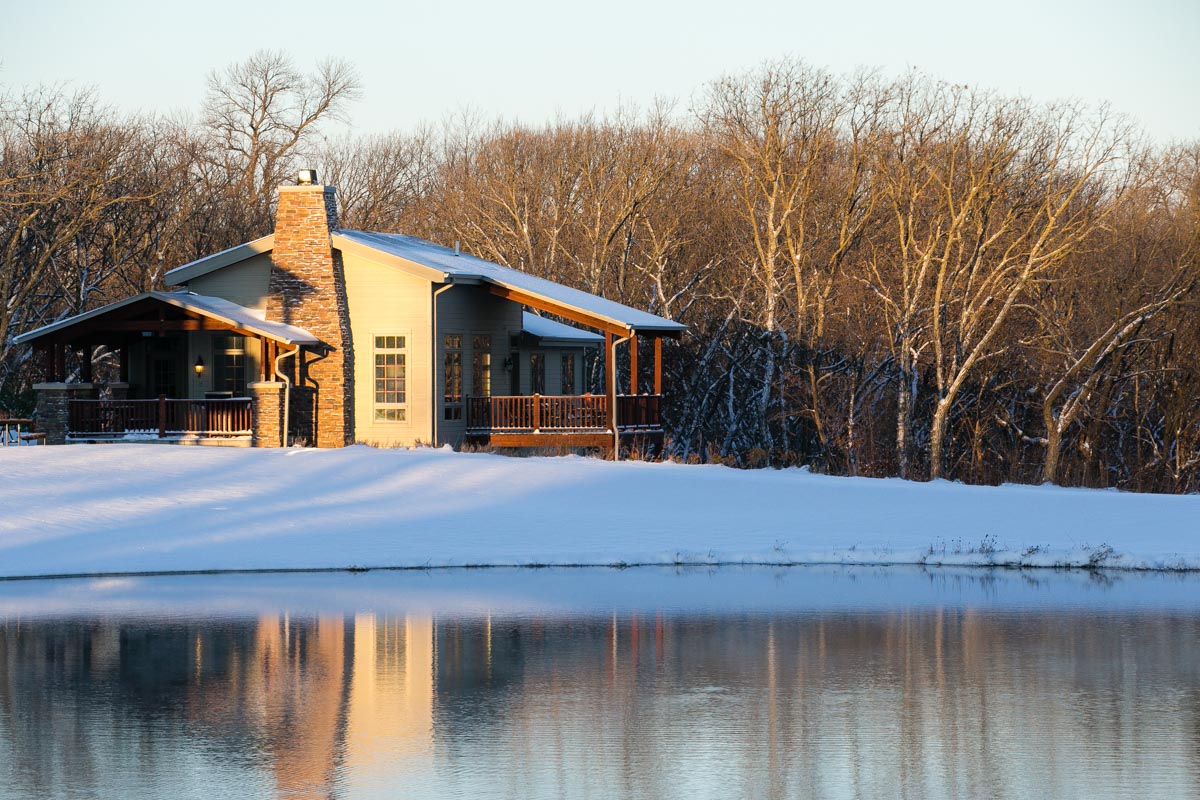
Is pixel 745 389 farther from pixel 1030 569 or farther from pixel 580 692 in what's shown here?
pixel 580 692

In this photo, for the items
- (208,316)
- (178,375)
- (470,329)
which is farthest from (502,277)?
(178,375)

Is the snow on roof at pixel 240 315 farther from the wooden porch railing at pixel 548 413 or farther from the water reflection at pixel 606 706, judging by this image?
the water reflection at pixel 606 706

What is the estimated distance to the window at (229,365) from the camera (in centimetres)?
3675

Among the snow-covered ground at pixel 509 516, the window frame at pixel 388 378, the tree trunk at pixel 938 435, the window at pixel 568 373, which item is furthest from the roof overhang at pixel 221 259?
the tree trunk at pixel 938 435

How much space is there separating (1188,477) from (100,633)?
36322 millimetres

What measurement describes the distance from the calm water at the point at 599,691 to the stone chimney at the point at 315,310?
50.7ft

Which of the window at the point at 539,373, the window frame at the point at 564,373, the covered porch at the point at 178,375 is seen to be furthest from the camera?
the window frame at the point at 564,373

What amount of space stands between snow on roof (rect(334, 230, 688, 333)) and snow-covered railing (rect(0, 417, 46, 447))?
8.23m

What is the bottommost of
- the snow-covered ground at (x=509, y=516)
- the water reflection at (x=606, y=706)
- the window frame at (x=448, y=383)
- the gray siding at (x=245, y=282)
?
the water reflection at (x=606, y=706)

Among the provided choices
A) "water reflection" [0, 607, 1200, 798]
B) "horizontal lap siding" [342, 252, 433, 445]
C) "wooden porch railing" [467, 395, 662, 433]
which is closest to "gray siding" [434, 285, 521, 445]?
"horizontal lap siding" [342, 252, 433, 445]

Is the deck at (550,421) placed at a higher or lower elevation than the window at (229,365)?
lower

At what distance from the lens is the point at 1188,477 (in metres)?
44.9

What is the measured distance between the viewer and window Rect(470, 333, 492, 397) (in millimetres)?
37844

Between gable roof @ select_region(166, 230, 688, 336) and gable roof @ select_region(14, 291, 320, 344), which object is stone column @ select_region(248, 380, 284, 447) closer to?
gable roof @ select_region(14, 291, 320, 344)
